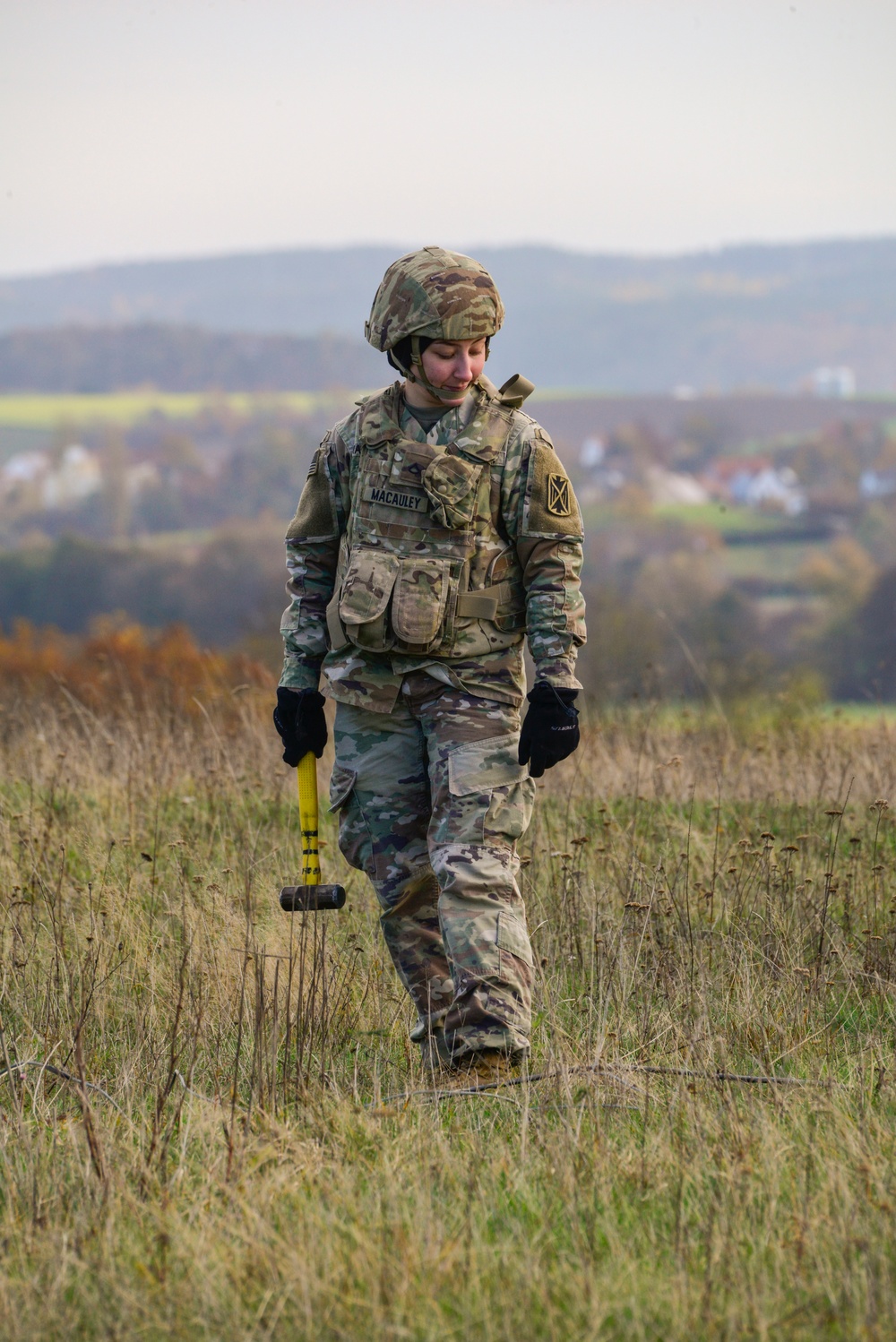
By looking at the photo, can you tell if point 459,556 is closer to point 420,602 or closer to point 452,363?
point 420,602

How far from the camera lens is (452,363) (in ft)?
11.9

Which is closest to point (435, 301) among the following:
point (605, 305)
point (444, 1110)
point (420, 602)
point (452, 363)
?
point (452, 363)

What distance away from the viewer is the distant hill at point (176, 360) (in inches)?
3046

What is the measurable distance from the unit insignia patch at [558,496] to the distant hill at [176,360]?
72.8m

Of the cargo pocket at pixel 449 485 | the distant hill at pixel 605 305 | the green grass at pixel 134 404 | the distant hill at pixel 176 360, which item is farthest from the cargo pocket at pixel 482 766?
the distant hill at pixel 176 360

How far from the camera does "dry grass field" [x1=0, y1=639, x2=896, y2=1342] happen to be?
2400 millimetres

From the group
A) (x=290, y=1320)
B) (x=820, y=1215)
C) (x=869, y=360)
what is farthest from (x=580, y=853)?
(x=869, y=360)

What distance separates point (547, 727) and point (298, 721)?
2.39ft

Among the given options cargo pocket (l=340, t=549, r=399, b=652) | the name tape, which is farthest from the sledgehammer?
the name tape

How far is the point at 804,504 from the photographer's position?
57438 millimetres

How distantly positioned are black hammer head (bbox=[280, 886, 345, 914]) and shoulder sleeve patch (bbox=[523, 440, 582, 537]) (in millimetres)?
1049

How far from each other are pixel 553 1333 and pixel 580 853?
9.81 ft

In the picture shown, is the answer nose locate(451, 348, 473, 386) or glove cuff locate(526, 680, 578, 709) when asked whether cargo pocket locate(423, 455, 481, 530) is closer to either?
nose locate(451, 348, 473, 386)

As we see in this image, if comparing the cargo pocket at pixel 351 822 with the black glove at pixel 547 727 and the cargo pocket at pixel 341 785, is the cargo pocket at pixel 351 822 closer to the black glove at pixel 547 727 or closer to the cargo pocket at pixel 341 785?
the cargo pocket at pixel 341 785
